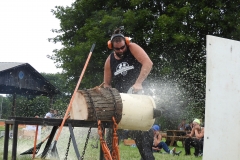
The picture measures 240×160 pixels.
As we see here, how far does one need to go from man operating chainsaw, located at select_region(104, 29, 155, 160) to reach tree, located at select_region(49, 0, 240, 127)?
12717 millimetres

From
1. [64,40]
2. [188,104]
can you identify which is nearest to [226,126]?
[188,104]

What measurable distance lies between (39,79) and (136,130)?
70.5 ft

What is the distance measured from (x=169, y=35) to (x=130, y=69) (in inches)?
563

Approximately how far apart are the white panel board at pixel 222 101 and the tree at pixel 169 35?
13864 millimetres

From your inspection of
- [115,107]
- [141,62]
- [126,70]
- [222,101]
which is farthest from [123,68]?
[222,101]

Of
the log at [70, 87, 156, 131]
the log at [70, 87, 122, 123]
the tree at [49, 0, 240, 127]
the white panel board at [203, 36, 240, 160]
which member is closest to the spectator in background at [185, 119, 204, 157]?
the tree at [49, 0, 240, 127]

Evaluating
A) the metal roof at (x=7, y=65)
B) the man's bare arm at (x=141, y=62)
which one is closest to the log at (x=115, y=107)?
the man's bare arm at (x=141, y=62)

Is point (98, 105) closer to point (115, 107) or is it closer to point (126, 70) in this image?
point (115, 107)

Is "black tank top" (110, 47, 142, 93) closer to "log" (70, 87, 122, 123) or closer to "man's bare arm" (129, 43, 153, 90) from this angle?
"man's bare arm" (129, 43, 153, 90)

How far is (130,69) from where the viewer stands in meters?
5.29

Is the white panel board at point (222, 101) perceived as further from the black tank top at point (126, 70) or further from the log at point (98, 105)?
the black tank top at point (126, 70)

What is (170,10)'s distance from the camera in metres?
19.8

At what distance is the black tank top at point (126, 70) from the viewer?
5277 millimetres

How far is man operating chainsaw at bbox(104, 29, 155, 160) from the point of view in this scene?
5.04 metres
